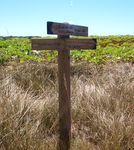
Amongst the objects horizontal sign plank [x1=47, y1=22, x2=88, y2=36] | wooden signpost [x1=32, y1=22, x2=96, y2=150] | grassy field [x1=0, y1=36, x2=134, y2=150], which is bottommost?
grassy field [x1=0, y1=36, x2=134, y2=150]

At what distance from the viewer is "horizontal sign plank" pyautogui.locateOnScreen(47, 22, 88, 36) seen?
5.93m

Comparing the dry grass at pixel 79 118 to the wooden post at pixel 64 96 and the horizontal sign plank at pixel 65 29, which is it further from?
the horizontal sign plank at pixel 65 29

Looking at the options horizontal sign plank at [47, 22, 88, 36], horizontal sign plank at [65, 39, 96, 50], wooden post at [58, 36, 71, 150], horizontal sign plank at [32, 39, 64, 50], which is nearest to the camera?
horizontal sign plank at [47, 22, 88, 36]

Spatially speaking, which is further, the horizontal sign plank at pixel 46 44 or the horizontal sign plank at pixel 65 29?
the horizontal sign plank at pixel 46 44

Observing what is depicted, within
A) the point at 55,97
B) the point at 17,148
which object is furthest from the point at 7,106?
the point at 55,97

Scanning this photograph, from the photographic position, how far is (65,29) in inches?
245

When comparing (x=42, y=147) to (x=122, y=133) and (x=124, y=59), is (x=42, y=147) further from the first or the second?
(x=124, y=59)

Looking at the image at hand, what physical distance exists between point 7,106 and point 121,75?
157 inches

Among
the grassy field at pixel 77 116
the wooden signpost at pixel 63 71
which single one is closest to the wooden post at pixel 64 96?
the wooden signpost at pixel 63 71

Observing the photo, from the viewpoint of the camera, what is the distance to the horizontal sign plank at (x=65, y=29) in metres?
5.93

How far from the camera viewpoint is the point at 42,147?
582cm

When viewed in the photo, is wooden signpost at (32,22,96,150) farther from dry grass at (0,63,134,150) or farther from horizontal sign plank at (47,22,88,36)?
dry grass at (0,63,134,150)

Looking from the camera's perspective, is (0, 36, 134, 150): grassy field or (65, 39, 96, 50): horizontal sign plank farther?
(65, 39, 96, 50): horizontal sign plank

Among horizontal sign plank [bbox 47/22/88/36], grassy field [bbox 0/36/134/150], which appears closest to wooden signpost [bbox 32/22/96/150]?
horizontal sign plank [bbox 47/22/88/36]
